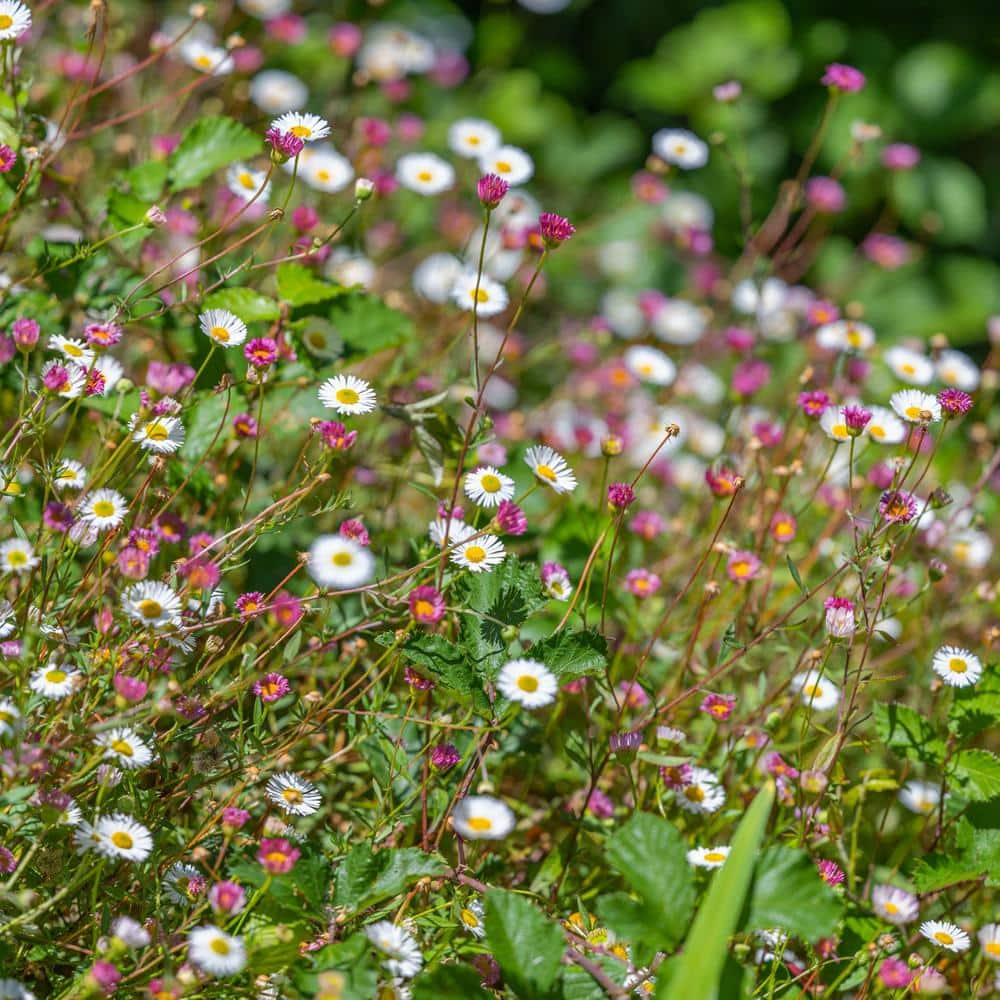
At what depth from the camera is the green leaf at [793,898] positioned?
91cm

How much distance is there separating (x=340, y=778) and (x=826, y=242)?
217 centimetres

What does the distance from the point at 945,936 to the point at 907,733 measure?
8.4 inches

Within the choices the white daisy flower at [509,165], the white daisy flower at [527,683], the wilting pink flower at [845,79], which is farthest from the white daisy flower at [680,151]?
the white daisy flower at [527,683]

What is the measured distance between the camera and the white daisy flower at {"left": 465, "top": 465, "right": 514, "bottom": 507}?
117cm

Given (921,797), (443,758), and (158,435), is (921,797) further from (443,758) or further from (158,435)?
(158,435)

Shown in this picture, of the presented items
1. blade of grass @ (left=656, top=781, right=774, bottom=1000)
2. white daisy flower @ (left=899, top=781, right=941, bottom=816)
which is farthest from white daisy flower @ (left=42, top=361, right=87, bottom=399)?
white daisy flower @ (left=899, top=781, right=941, bottom=816)

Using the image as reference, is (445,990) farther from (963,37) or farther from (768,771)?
(963,37)

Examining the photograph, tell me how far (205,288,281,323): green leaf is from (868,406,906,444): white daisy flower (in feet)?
2.52

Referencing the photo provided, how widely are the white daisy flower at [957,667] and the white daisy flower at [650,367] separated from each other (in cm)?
80

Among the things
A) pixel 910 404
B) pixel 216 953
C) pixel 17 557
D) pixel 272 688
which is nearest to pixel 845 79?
pixel 910 404

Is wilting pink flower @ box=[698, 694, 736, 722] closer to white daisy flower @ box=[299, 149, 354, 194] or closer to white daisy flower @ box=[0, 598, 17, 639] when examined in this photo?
white daisy flower @ box=[0, 598, 17, 639]

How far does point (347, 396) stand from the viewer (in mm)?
1194

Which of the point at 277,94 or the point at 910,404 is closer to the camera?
the point at 910,404

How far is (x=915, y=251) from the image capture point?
2.74 m
